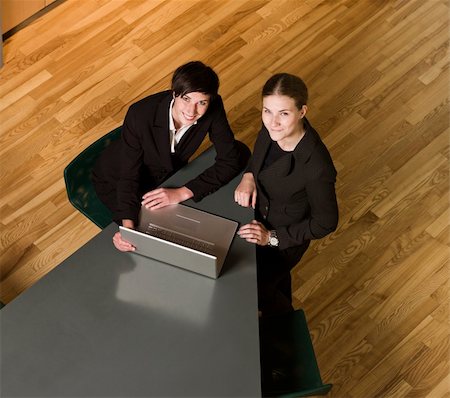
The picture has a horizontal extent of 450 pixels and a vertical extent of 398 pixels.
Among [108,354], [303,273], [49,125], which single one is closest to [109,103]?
[49,125]

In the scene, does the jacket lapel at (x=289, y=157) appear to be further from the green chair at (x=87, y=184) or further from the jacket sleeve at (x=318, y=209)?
the green chair at (x=87, y=184)

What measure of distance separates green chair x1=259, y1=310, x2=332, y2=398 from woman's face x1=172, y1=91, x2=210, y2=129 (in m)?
0.85

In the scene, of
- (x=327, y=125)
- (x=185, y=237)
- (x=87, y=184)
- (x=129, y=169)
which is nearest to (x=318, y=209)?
(x=185, y=237)

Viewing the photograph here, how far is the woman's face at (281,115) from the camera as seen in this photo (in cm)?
243

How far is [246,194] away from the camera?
9.03 feet

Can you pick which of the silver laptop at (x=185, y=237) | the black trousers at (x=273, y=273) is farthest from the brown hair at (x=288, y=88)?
the black trousers at (x=273, y=273)

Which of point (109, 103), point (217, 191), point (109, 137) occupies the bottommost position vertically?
point (109, 103)

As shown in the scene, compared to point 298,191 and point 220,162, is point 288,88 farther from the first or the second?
point 220,162

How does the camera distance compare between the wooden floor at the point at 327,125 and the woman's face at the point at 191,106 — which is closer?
the woman's face at the point at 191,106

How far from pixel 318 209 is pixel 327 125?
1735 mm

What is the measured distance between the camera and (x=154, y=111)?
2.82 meters

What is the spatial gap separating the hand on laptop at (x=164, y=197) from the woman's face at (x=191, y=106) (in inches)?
10.6

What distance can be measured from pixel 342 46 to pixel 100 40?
1529 mm

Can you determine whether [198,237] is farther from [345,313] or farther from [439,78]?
[439,78]
